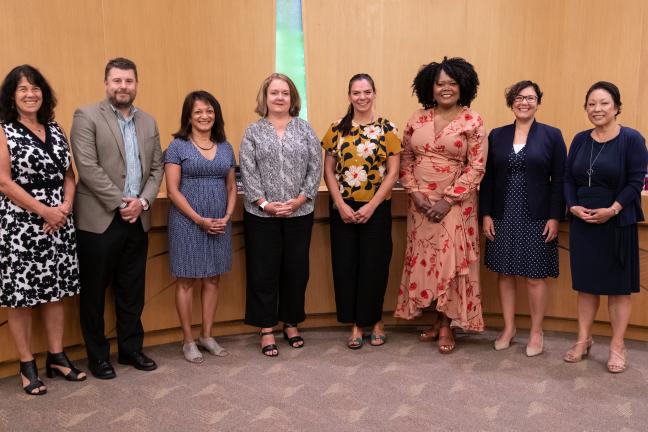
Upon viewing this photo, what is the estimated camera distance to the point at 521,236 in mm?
3375

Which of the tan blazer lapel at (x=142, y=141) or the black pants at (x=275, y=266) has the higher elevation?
the tan blazer lapel at (x=142, y=141)

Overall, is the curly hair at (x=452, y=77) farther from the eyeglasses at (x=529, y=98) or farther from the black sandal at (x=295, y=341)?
the black sandal at (x=295, y=341)

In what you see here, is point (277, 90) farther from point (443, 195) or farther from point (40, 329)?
point (40, 329)

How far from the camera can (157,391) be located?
2.95m

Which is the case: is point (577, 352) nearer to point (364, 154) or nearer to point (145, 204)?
point (364, 154)

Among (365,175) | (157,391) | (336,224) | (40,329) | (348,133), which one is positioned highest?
(348,133)

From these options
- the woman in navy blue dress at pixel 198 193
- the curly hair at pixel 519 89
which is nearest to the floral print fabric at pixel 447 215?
the curly hair at pixel 519 89

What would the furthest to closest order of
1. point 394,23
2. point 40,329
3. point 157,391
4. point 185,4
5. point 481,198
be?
point 394,23 → point 185,4 → point 481,198 → point 40,329 → point 157,391

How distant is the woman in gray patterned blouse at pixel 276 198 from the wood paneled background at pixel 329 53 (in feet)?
1.37

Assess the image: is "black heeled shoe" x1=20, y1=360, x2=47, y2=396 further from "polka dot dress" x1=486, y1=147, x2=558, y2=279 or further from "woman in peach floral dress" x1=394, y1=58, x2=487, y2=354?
"polka dot dress" x1=486, y1=147, x2=558, y2=279

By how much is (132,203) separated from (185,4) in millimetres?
2080

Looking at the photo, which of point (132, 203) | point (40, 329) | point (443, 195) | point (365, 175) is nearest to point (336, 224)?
point (365, 175)

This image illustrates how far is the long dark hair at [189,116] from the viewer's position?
325 centimetres

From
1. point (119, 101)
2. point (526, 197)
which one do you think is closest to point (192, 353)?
point (119, 101)
